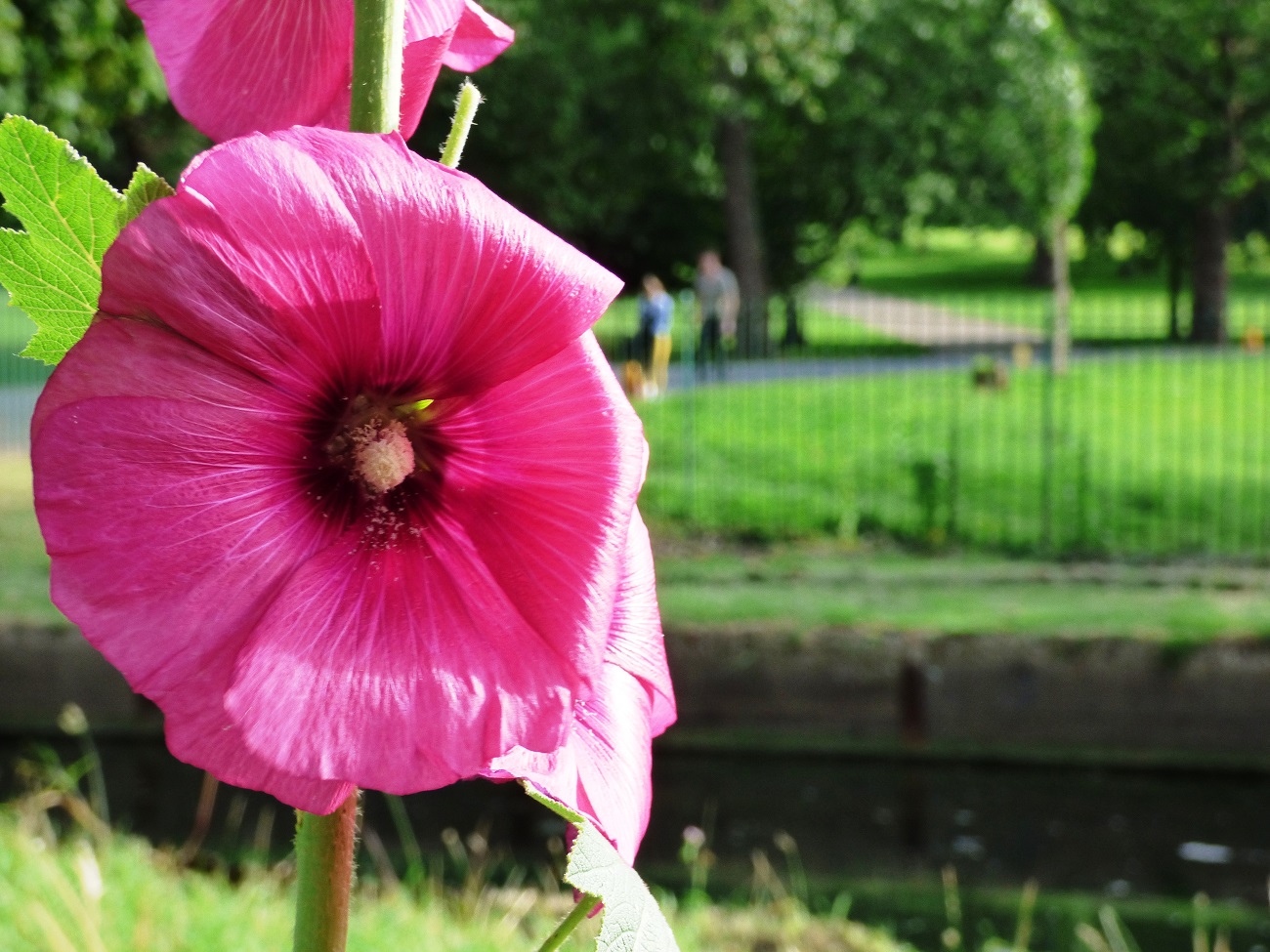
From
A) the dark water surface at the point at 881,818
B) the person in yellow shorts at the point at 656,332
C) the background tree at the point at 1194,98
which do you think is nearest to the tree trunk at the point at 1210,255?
the background tree at the point at 1194,98

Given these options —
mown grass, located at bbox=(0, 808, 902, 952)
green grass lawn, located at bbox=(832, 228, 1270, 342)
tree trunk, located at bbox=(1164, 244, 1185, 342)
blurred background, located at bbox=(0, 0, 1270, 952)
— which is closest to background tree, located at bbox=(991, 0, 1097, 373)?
blurred background, located at bbox=(0, 0, 1270, 952)

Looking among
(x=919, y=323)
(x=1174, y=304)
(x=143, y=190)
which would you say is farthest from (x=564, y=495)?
(x=919, y=323)

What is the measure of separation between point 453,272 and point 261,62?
0.21 m

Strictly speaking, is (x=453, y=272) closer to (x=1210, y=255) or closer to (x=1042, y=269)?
(x=1210, y=255)

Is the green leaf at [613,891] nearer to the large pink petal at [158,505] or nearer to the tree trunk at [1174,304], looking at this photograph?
the large pink petal at [158,505]

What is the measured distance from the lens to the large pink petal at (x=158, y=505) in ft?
1.43

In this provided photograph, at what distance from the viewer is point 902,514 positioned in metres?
10.1

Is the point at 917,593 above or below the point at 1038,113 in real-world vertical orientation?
below

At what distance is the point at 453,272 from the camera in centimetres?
47

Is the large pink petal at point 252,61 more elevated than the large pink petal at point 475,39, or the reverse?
the large pink petal at point 475,39

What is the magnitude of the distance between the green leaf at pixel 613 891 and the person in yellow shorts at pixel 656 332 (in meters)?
13.5

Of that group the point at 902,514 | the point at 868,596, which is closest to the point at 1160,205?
the point at 902,514

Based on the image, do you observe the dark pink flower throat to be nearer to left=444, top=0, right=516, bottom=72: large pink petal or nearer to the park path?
left=444, top=0, right=516, bottom=72: large pink petal

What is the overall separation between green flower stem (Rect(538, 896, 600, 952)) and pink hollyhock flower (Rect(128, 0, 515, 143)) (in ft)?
0.99
